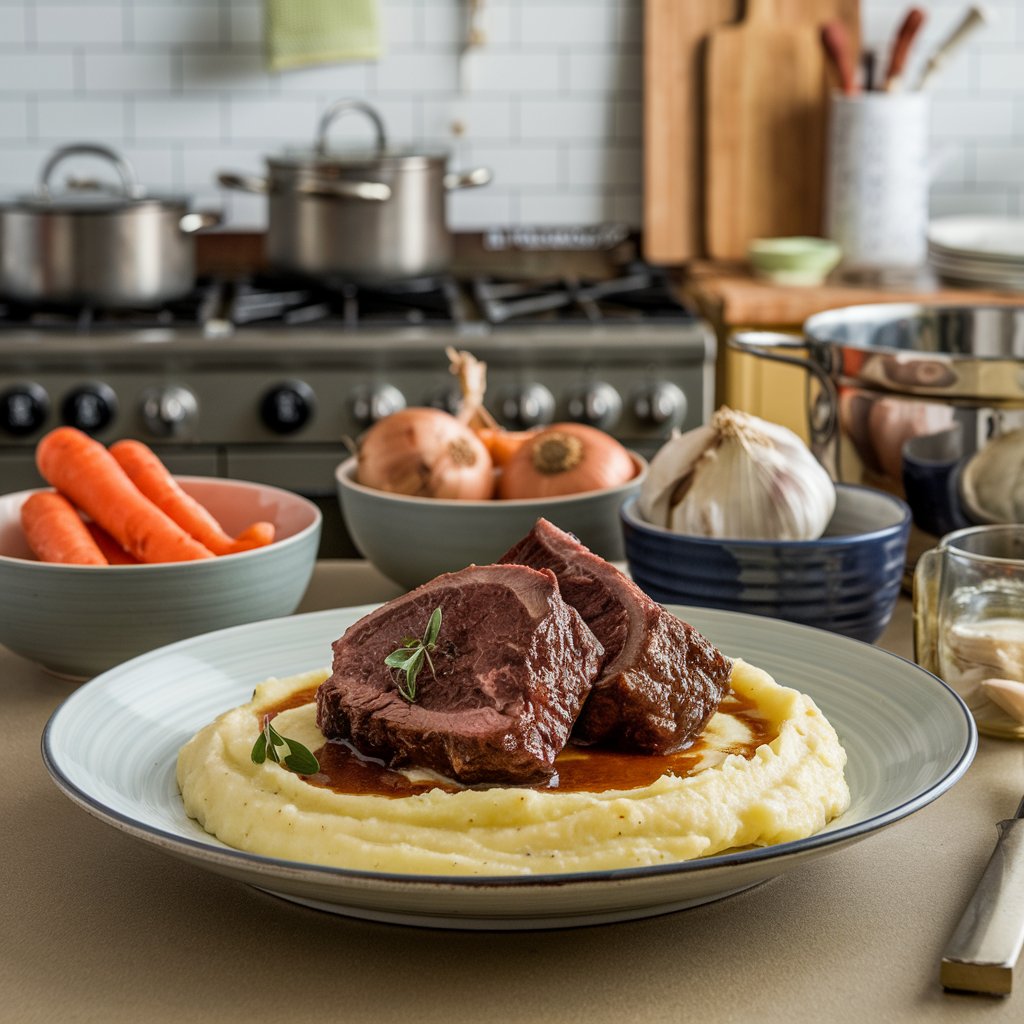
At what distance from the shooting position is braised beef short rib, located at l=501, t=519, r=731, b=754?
96 cm

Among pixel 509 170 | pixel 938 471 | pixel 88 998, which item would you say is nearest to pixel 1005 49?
pixel 509 170

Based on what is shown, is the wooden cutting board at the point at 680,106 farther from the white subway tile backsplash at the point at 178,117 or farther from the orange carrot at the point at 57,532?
the orange carrot at the point at 57,532

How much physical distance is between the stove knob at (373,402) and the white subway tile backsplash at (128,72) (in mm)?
1144

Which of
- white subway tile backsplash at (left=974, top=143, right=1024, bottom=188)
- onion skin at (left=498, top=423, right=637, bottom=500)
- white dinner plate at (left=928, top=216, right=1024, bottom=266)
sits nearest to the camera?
onion skin at (left=498, top=423, right=637, bottom=500)

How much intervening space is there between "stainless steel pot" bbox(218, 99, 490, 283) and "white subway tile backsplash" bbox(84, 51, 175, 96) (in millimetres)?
589

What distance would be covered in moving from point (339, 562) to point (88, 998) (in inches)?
34.6

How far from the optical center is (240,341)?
115 inches

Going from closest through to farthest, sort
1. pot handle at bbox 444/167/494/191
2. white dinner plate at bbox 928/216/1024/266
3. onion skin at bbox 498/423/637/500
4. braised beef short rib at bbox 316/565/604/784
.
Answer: braised beef short rib at bbox 316/565/604/784 < onion skin at bbox 498/423/637/500 < pot handle at bbox 444/167/494/191 < white dinner plate at bbox 928/216/1024/266

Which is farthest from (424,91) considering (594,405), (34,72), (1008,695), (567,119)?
(1008,695)

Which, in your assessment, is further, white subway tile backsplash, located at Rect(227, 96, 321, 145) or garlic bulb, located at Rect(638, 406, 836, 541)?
white subway tile backsplash, located at Rect(227, 96, 321, 145)

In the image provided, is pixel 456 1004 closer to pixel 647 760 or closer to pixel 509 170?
pixel 647 760

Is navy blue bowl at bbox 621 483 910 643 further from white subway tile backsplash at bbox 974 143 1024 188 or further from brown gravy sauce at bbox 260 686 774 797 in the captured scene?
white subway tile backsplash at bbox 974 143 1024 188

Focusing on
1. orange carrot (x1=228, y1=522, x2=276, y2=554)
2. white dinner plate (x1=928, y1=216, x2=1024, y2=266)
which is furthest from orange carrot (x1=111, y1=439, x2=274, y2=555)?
white dinner plate (x1=928, y1=216, x2=1024, y2=266)

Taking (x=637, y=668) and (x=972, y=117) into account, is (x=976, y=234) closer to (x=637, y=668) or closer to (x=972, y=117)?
(x=972, y=117)
